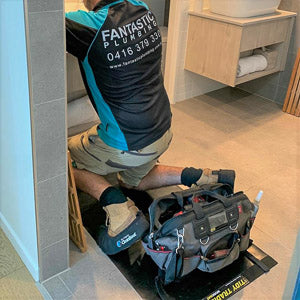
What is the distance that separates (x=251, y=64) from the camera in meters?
2.84

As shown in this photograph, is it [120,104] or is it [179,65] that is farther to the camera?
[179,65]

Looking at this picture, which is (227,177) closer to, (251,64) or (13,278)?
(13,278)

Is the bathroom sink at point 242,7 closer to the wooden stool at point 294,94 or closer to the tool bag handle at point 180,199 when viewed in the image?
the wooden stool at point 294,94

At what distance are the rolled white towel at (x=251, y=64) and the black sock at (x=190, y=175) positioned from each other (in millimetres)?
1104

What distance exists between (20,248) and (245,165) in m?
1.33

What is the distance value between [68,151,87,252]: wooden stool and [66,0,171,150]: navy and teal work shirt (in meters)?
0.27

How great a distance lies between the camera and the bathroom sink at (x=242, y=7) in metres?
2.60

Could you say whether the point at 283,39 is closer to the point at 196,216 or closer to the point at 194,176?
the point at 194,176

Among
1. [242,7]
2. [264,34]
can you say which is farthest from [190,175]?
[264,34]

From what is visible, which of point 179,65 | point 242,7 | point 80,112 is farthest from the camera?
point 179,65

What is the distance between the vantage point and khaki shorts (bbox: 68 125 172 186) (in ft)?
5.84

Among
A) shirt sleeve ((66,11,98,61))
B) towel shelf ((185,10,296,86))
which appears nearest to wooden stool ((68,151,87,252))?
shirt sleeve ((66,11,98,61))

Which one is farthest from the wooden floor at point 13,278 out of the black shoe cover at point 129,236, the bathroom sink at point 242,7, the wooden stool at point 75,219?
the bathroom sink at point 242,7

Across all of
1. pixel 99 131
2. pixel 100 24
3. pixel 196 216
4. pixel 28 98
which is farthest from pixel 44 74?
pixel 196 216
